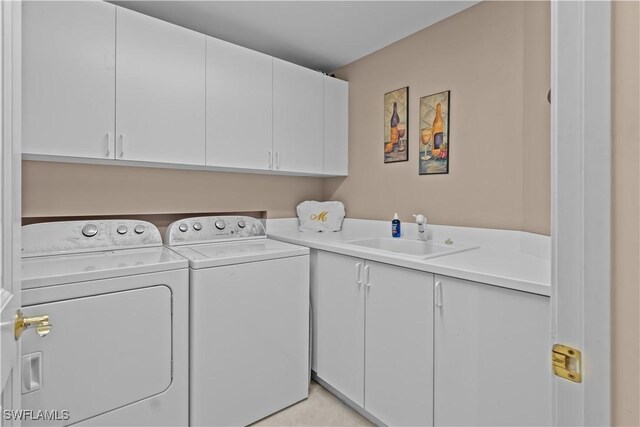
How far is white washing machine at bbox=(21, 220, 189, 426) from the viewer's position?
4.42 feet

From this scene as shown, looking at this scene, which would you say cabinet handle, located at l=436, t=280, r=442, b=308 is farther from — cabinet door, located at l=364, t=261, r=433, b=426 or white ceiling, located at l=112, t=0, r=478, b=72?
white ceiling, located at l=112, t=0, r=478, b=72

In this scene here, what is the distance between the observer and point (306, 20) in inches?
85.4

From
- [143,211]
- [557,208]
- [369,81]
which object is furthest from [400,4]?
[143,211]

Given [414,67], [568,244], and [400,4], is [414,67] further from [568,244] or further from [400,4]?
[568,244]

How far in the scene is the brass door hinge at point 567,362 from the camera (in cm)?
54

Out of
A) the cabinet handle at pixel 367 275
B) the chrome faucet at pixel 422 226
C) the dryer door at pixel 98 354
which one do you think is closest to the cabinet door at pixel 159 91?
the dryer door at pixel 98 354

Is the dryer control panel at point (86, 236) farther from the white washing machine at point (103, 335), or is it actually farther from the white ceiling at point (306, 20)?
the white ceiling at point (306, 20)

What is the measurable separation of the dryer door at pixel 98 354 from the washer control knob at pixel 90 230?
0.62 m

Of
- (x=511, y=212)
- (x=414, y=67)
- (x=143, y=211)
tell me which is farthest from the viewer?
(x=414, y=67)

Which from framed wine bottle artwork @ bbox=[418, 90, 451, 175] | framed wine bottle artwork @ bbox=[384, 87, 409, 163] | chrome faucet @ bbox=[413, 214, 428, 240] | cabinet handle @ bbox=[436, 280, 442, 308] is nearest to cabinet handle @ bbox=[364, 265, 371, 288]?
cabinet handle @ bbox=[436, 280, 442, 308]

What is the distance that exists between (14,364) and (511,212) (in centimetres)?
212

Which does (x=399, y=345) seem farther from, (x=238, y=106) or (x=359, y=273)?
(x=238, y=106)

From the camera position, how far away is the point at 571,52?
0.53m

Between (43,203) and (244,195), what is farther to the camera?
(244,195)
